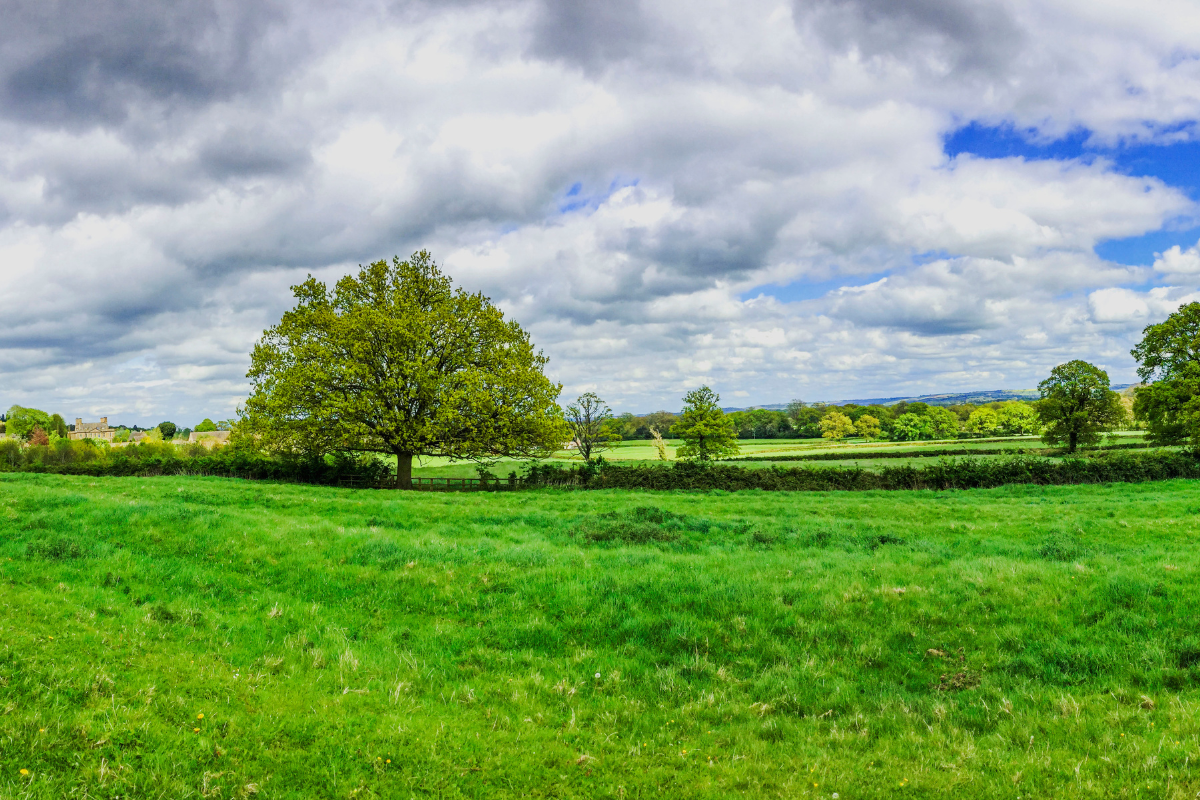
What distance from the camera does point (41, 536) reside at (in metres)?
11.9

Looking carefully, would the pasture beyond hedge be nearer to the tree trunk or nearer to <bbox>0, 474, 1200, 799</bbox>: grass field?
the tree trunk

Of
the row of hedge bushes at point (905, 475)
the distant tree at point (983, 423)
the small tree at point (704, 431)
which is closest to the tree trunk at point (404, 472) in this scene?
the row of hedge bushes at point (905, 475)

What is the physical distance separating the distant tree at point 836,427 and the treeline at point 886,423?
0.67 ft

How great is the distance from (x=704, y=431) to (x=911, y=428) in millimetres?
77210

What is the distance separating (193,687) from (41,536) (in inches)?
350

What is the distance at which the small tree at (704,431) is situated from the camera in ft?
192

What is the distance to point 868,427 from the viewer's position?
122 meters

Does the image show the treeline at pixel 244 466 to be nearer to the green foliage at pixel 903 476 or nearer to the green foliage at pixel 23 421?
the green foliage at pixel 903 476

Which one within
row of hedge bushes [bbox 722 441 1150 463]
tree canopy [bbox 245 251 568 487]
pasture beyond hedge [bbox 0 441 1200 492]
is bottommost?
row of hedge bushes [bbox 722 441 1150 463]

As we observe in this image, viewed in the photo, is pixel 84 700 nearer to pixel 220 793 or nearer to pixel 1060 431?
pixel 220 793

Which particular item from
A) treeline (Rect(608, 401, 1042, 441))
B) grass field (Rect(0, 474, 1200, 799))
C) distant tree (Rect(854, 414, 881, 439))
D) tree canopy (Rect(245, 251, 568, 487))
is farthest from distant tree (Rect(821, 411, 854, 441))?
grass field (Rect(0, 474, 1200, 799))

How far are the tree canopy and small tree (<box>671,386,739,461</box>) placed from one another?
2575 cm

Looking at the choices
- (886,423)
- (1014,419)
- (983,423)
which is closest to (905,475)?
(886,423)

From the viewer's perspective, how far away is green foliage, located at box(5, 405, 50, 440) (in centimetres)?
11350
